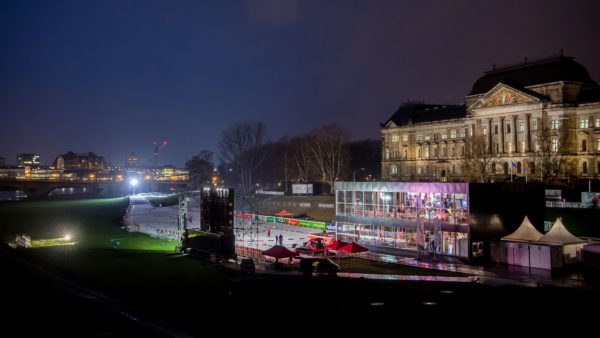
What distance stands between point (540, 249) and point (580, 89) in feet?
211

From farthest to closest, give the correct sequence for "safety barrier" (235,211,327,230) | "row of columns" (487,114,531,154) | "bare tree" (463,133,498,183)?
1. "row of columns" (487,114,531,154)
2. "bare tree" (463,133,498,183)
3. "safety barrier" (235,211,327,230)

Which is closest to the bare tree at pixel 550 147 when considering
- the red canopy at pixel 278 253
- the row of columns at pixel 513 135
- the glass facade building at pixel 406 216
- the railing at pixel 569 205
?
the row of columns at pixel 513 135

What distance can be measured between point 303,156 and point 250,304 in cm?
9473

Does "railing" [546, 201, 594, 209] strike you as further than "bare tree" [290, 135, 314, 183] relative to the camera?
No

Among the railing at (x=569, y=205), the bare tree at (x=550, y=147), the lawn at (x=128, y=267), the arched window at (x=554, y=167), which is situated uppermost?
the bare tree at (x=550, y=147)

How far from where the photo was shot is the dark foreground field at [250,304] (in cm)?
2386

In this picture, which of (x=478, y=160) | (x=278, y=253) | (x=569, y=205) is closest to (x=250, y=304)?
(x=278, y=253)

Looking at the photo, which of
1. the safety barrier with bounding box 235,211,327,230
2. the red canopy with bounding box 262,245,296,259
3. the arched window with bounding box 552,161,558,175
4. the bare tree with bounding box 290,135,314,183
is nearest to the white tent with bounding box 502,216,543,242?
the red canopy with bounding box 262,245,296,259

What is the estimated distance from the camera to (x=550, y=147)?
86.1 metres

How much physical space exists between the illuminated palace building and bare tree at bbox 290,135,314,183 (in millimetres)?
27414

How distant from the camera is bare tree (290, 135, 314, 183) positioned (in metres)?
121

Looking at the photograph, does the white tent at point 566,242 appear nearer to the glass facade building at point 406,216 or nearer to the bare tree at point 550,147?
the glass facade building at point 406,216

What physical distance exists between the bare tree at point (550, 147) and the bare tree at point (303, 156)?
158 feet

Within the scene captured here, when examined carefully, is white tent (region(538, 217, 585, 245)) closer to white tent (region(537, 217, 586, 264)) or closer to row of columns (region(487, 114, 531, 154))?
white tent (region(537, 217, 586, 264))
